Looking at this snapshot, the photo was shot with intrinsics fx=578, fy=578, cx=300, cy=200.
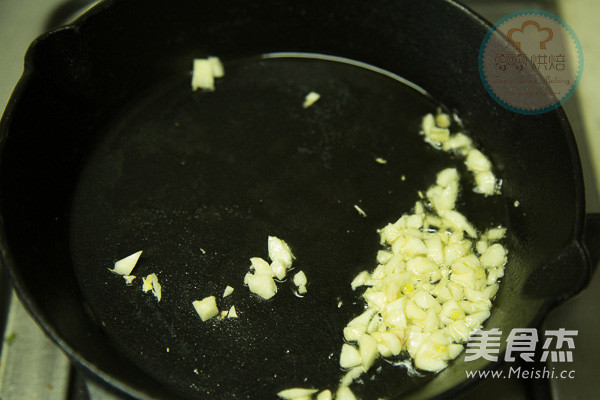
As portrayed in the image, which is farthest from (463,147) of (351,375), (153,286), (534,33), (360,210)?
(153,286)

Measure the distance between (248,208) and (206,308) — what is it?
19 cm

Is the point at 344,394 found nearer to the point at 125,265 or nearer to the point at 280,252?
the point at 280,252

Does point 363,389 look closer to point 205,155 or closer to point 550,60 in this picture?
point 205,155

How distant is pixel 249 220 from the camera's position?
0.95 meters

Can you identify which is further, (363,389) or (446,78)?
(446,78)

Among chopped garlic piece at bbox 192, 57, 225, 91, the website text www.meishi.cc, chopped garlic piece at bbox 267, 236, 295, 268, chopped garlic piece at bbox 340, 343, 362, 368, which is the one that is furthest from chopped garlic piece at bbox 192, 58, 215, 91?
the website text www.meishi.cc

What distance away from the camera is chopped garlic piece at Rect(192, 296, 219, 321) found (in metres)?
0.86

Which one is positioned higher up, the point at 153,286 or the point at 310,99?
the point at 310,99

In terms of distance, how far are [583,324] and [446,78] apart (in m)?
0.49

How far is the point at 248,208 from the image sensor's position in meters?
Answer: 0.96

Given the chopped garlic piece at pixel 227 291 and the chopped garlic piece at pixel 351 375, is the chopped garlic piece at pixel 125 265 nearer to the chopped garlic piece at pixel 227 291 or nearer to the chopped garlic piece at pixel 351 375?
the chopped garlic piece at pixel 227 291

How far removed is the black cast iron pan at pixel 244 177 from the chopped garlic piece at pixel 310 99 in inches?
0.5

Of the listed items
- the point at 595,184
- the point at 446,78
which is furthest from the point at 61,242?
the point at 595,184

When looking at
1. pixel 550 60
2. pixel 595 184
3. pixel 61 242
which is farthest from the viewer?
pixel 550 60
